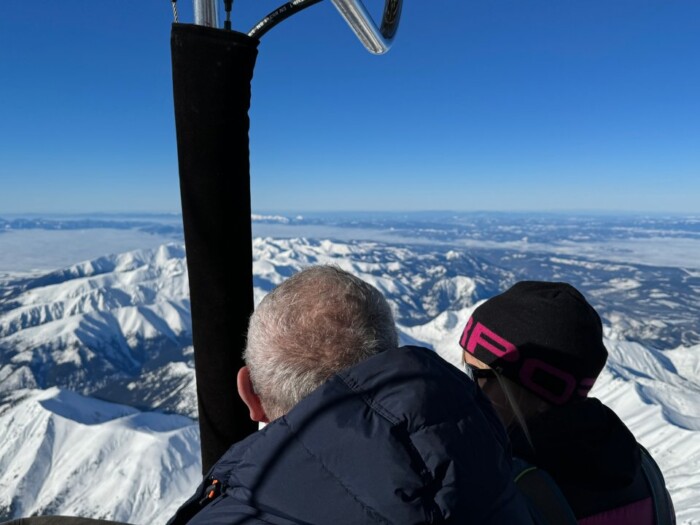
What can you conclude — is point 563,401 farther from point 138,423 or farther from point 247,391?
point 138,423

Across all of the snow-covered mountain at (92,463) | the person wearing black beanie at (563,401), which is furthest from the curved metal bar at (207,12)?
the snow-covered mountain at (92,463)

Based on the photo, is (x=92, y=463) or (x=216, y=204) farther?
(x=92, y=463)

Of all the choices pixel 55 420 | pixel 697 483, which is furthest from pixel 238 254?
pixel 55 420

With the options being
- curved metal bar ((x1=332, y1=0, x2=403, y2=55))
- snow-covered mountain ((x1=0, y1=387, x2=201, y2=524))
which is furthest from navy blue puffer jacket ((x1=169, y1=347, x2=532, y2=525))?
snow-covered mountain ((x1=0, y1=387, x2=201, y2=524))

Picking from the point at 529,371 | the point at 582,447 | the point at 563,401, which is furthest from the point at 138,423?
the point at 582,447

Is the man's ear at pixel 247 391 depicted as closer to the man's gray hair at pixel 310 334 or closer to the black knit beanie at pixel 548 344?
the man's gray hair at pixel 310 334

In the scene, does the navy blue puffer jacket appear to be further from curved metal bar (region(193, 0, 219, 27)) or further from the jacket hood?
curved metal bar (region(193, 0, 219, 27))

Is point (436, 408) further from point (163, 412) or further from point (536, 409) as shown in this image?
point (163, 412)
